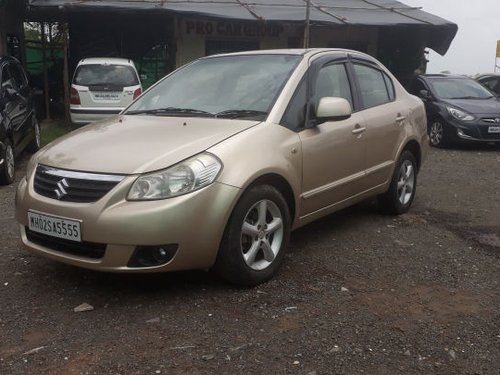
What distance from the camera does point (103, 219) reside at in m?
3.24

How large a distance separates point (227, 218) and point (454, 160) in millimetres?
7247

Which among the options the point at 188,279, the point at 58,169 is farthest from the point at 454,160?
the point at 58,169

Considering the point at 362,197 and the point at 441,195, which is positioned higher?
the point at 362,197

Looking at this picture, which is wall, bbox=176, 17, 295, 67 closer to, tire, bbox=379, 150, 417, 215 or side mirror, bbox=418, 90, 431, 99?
side mirror, bbox=418, 90, 431, 99

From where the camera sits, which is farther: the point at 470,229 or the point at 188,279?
the point at 470,229

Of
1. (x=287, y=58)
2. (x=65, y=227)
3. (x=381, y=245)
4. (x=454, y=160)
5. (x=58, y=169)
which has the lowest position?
(x=454, y=160)

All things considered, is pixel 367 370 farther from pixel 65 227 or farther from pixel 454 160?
pixel 454 160

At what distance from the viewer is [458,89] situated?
11930mm

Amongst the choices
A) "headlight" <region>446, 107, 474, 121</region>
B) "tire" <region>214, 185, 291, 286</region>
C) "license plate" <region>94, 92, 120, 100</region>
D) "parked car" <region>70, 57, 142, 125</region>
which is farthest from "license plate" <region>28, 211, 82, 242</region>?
"headlight" <region>446, 107, 474, 121</region>

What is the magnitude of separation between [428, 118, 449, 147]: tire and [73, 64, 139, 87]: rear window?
6.11 meters

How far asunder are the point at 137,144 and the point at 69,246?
75 centimetres

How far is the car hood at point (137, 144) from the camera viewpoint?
3398mm

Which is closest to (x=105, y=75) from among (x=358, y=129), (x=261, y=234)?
(x=358, y=129)

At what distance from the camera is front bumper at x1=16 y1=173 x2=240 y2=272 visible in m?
3.24
